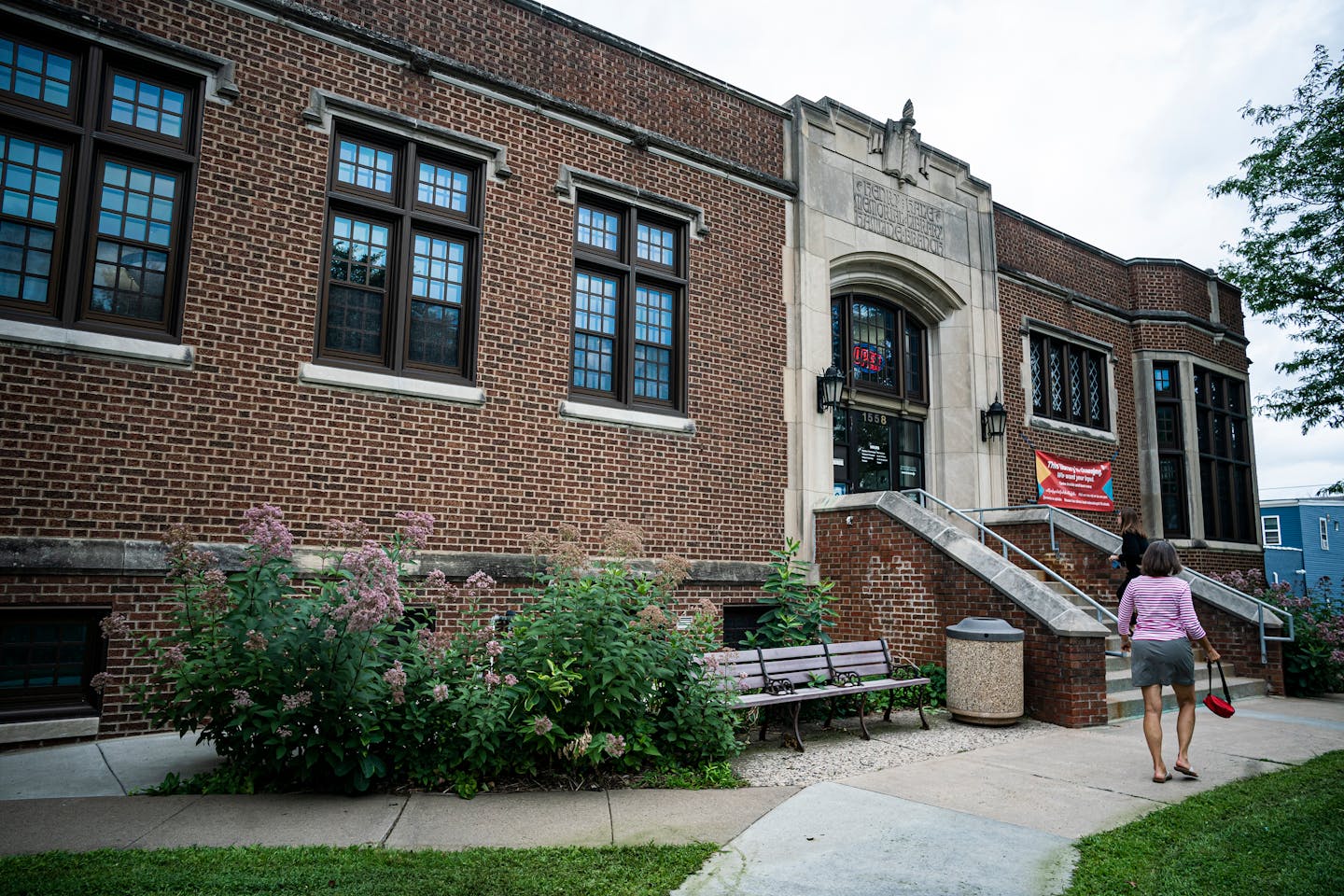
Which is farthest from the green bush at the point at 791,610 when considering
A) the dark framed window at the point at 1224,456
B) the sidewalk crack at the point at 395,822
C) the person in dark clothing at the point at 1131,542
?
the dark framed window at the point at 1224,456

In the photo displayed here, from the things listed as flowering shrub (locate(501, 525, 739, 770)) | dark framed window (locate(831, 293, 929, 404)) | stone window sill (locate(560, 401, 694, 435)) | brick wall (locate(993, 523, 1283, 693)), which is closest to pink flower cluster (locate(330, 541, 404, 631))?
flowering shrub (locate(501, 525, 739, 770))

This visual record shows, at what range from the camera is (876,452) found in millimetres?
14219

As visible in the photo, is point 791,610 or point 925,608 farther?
point 791,610

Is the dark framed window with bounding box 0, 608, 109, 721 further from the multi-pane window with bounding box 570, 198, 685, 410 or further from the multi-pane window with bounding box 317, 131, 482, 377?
the multi-pane window with bounding box 570, 198, 685, 410

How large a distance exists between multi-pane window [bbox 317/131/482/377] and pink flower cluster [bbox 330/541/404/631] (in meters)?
3.80

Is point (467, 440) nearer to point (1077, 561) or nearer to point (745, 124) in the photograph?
point (745, 124)

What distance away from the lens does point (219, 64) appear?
8062mm

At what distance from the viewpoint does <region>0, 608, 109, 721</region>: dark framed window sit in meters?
6.80

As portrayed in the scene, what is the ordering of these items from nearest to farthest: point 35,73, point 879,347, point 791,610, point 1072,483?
point 35,73, point 791,610, point 879,347, point 1072,483

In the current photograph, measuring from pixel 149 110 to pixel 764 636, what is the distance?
27.6 ft

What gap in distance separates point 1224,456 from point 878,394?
10098mm

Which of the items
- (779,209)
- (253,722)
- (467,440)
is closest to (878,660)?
(467,440)

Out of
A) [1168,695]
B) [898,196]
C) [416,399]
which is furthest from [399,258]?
[1168,695]

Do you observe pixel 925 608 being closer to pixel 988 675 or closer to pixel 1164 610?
pixel 988 675
